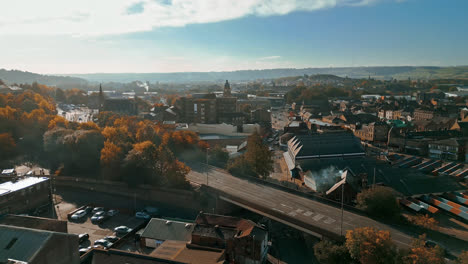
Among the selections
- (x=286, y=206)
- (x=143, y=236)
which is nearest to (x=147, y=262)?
(x=143, y=236)

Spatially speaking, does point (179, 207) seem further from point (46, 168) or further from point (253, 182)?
point (46, 168)

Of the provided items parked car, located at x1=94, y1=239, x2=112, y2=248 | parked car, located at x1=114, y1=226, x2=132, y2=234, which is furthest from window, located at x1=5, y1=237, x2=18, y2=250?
parked car, located at x1=114, y1=226, x2=132, y2=234

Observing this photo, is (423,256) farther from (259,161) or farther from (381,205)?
(259,161)

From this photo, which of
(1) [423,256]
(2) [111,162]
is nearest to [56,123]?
(2) [111,162]

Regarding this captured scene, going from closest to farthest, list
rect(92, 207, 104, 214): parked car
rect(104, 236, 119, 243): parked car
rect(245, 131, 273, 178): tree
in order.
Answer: rect(104, 236, 119, 243): parked car < rect(92, 207, 104, 214): parked car < rect(245, 131, 273, 178): tree

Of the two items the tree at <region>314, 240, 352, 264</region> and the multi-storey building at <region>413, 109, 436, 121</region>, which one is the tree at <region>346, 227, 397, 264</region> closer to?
the tree at <region>314, 240, 352, 264</region>

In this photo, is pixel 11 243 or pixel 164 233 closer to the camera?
pixel 11 243
